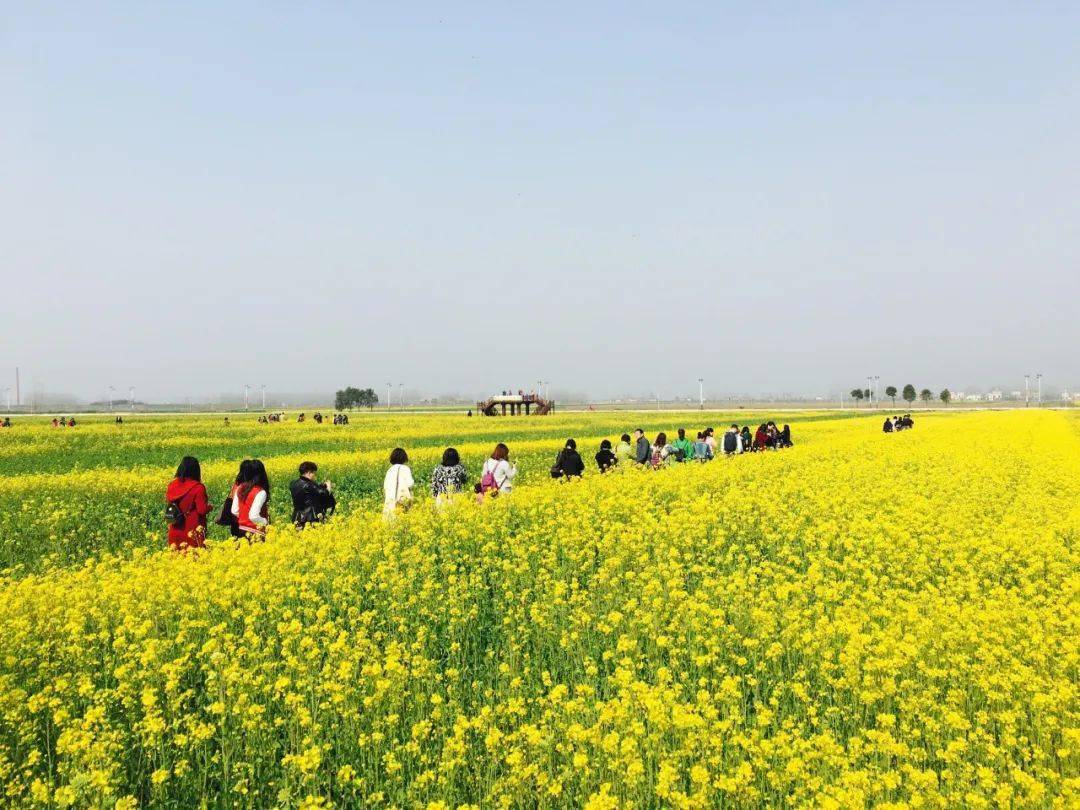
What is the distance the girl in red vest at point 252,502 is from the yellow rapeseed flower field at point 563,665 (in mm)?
706

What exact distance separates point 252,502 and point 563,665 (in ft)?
20.9

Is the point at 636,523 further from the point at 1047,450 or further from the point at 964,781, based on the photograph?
the point at 1047,450

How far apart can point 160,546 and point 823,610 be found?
12.9m

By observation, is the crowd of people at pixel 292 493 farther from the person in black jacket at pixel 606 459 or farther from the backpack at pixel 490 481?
the person in black jacket at pixel 606 459

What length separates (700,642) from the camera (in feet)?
23.5

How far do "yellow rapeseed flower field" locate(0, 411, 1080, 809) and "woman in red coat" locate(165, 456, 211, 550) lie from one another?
0.54 m

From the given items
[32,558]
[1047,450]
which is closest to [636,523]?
[32,558]

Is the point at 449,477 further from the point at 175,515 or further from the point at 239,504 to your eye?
the point at 175,515

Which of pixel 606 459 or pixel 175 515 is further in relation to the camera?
pixel 606 459

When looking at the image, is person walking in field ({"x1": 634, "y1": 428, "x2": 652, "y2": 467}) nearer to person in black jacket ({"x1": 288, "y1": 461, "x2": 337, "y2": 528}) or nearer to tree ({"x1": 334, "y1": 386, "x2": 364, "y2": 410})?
person in black jacket ({"x1": 288, "y1": 461, "x2": 337, "y2": 528})

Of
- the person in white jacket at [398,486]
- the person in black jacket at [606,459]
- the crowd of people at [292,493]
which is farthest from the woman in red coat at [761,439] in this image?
the person in white jacket at [398,486]

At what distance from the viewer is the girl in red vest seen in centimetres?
1112

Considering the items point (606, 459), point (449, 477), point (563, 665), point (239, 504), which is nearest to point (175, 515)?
point (239, 504)

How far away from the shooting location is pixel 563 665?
6.86 metres
